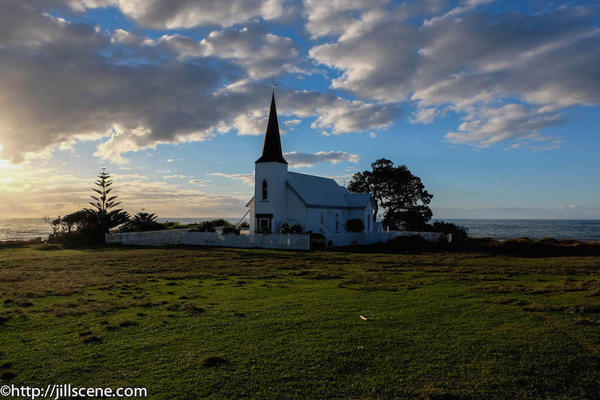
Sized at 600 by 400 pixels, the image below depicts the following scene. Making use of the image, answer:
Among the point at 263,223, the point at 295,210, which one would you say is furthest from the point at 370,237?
the point at 263,223

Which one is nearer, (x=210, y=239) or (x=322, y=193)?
(x=210, y=239)

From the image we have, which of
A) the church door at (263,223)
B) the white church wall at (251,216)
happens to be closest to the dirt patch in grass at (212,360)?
the church door at (263,223)

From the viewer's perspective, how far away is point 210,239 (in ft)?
103

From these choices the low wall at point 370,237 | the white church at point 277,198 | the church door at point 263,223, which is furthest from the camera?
the white church at point 277,198

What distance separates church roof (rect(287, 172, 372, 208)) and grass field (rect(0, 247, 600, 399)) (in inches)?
857

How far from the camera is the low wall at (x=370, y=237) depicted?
32469mm

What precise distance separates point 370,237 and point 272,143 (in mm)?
11914

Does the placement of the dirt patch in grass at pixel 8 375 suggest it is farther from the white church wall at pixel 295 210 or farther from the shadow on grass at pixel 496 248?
the white church wall at pixel 295 210

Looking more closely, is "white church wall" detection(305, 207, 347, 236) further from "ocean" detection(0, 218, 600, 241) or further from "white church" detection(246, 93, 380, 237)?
"ocean" detection(0, 218, 600, 241)

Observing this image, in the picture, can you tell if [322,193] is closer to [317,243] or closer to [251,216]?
[251,216]

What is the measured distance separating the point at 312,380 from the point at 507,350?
3.22 meters

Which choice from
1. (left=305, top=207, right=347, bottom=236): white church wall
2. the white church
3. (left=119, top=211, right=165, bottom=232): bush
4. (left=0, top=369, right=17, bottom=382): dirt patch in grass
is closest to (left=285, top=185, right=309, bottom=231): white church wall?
the white church

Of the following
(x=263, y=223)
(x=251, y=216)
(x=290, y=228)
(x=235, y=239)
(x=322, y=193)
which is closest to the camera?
(x=235, y=239)

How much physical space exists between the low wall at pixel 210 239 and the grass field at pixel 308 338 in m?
15.5
